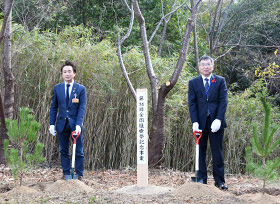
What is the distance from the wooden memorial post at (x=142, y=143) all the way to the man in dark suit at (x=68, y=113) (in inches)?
22.7

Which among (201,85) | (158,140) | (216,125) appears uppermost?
(201,85)

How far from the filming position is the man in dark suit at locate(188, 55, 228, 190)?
3.42 metres

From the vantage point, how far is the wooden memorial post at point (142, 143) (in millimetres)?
3488

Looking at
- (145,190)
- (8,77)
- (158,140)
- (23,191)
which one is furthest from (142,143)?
(8,77)

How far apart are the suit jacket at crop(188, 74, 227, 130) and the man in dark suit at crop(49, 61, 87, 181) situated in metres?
1.10

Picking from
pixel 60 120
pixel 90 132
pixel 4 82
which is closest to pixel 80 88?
pixel 60 120

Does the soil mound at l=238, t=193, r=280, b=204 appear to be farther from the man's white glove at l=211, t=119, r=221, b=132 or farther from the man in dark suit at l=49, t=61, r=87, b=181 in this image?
the man in dark suit at l=49, t=61, r=87, b=181

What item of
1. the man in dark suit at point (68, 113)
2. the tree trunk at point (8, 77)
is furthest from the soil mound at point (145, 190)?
the tree trunk at point (8, 77)

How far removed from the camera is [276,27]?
9977 mm

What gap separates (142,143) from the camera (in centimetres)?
353

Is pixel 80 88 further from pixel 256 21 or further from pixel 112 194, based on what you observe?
pixel 256 21

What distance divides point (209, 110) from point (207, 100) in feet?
0.33

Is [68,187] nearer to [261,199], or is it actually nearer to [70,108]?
[70,108]

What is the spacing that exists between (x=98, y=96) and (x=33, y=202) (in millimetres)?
2508
